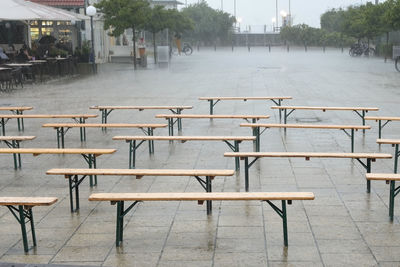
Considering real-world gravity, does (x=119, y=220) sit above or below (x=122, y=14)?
below

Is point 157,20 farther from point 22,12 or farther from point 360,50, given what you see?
point 360,50

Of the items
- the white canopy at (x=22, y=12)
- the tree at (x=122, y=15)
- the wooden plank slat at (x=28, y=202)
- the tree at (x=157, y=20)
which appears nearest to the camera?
the wooden plank slat at (x=28, y=202)

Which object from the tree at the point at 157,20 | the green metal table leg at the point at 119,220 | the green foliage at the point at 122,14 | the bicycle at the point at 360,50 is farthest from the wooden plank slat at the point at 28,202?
the bicycle at the point at 360,50

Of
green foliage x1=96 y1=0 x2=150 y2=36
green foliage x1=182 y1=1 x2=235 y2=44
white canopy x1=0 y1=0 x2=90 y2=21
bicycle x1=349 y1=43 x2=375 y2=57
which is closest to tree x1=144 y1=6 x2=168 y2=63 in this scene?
green foliage x1=96 y1=0 x2=150 y2=36

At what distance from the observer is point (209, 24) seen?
3054 inches

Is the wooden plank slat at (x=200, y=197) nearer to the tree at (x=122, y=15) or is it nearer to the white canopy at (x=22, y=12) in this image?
the white canopy at (x=22, y=12)

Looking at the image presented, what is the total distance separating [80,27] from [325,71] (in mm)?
13881

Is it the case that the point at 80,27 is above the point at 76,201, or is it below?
above

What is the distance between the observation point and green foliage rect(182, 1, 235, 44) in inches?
3051

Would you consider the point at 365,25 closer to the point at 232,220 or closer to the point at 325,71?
the point at 325,71

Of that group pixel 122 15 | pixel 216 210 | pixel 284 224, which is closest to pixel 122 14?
pixel 122 15

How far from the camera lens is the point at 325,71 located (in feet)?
101

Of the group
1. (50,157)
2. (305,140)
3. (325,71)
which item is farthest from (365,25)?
(50,157)

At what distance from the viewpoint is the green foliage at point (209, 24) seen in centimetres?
7750
